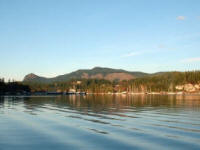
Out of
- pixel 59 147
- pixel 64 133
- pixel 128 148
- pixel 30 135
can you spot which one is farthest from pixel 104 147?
pixel 30 135

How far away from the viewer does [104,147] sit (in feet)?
56.8

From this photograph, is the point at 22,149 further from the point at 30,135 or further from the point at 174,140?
the point at 174,140

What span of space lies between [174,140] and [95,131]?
25.5 feet

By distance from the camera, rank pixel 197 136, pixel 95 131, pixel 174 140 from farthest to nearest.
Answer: pixel 95 131 < pixel 197 136 < pixel 174 140

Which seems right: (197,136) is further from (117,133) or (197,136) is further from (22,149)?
(22,149)

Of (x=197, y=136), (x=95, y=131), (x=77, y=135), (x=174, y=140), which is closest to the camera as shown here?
(x=174, y=140)

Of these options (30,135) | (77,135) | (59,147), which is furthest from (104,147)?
(30,135)

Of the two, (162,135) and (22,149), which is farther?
(162,135)

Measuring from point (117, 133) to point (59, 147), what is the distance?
6779mm

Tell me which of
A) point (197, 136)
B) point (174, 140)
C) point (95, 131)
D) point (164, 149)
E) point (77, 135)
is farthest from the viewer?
point (95, 131)

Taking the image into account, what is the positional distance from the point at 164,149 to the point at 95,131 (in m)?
8.69

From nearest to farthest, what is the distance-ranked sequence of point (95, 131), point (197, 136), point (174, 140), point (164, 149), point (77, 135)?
point (164, 149) → point (174, 140) → point (197, 136) → point (77, 135) → point (95, 131)

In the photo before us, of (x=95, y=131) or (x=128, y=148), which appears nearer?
(x=128, y=148)

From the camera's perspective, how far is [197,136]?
20.4 m
